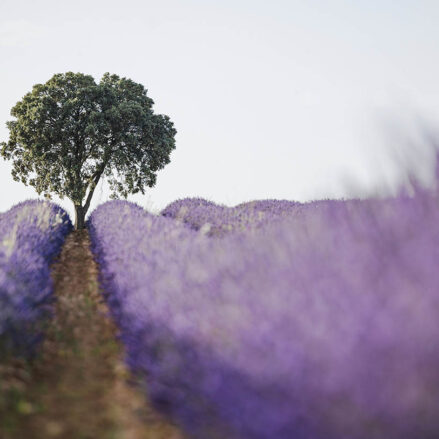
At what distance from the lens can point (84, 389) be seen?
430 cm

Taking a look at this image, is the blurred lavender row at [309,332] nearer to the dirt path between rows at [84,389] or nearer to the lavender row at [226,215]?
the dirt path between rows at [84,389]

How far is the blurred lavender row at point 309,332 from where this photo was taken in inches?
97.6

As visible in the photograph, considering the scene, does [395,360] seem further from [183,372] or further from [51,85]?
[51,85]

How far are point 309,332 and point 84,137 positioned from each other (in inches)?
774

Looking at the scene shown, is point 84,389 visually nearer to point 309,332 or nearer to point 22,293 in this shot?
point 22,293

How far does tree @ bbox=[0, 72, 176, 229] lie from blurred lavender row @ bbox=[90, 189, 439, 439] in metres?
16.6

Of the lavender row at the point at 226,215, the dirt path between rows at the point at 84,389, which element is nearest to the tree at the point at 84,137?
the lavender row at the point at 226,215

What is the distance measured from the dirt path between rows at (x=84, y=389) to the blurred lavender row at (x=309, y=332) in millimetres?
245

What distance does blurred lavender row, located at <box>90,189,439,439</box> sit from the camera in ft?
8.13

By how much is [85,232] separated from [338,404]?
14312 mm

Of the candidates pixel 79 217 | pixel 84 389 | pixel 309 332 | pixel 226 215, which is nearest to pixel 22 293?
pixel 84 389

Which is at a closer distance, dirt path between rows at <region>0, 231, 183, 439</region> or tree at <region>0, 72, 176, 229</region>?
dirt path between rows at <region>0, 231, 183, 439</region>

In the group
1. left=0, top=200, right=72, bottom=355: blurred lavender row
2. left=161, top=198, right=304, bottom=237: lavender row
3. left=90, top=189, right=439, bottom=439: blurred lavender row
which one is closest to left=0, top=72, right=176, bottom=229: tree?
left=161, top=198, right=304, bottom=237: lavender row

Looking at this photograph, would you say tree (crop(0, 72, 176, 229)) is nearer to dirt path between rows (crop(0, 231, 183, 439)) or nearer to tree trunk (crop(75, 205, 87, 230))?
tree trunk (crop(75, 205, 87, 230))
